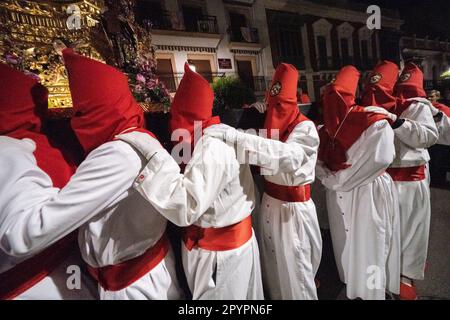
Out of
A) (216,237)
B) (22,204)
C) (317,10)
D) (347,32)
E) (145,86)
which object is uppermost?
(317,10)

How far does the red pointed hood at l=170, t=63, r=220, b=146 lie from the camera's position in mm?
1238

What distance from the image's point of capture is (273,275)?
1.72m

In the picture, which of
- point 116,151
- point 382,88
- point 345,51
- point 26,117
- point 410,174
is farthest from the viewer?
point 345,51

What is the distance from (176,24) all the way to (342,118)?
17.3 feet

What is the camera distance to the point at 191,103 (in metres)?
1.25

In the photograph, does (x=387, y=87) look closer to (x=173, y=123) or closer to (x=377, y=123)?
(x=377, y=123)

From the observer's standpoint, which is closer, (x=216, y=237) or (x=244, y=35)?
(x=216, y=237)

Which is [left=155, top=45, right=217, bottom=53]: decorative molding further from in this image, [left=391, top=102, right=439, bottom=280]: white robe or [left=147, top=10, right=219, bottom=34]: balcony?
[left=391, top=102, right=439, bottom=280]: white robe

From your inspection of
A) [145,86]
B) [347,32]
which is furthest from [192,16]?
[347,32]

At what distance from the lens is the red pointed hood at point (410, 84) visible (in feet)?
7.72

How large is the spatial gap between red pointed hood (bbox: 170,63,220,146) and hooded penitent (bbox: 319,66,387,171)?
1.22m

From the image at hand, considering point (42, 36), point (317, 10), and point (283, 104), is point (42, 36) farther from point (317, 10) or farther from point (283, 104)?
point (317, 10)
